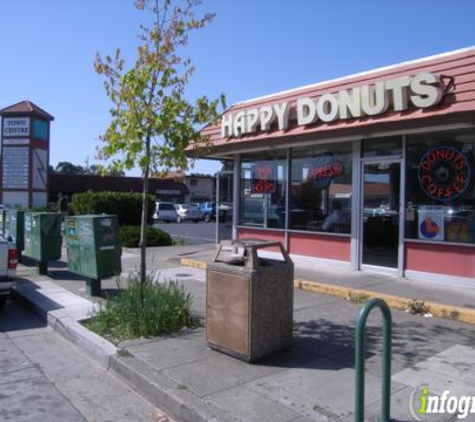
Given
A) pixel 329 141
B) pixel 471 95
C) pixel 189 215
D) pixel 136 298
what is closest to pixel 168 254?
pixel 329 141

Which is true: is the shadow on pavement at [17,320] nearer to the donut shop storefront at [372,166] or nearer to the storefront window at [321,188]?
the donut shop storefront at [372,166]

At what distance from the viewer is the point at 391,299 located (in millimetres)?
7477

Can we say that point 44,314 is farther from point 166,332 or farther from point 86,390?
point 86,390

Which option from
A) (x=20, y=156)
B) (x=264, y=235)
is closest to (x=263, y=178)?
(x=264, y=235)

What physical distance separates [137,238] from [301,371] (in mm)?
12231

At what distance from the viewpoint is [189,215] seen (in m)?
37.0

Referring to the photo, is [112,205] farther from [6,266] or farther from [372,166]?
[372,166]

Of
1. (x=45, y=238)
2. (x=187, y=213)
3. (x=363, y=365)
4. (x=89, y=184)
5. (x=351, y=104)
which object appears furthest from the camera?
(x=89, y=184)

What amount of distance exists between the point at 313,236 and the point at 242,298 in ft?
20.3

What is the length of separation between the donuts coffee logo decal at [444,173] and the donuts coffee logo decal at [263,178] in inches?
152

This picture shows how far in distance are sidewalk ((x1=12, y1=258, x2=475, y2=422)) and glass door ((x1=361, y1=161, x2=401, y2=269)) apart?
2921 mm

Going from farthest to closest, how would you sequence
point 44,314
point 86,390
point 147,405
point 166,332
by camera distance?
point 44,314 < point 166,332 < point 86,390 < point 147,405

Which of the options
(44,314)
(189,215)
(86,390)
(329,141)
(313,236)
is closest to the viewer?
(86,390)

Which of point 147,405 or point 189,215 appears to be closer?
point 147,405
